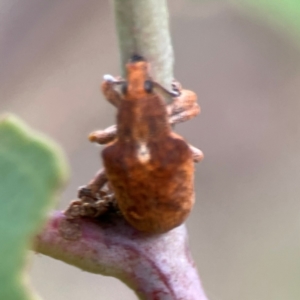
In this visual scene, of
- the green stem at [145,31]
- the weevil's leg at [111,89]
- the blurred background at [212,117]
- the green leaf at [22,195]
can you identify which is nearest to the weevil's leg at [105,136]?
the weevil's leg at [111,89]

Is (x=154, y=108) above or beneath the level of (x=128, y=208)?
above

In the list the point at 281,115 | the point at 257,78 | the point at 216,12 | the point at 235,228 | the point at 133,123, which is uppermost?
the point at 216,12

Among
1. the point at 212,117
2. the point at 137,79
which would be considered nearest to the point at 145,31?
the point at 137,79

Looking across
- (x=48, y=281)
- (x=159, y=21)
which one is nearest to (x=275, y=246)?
(x=48, y=281)

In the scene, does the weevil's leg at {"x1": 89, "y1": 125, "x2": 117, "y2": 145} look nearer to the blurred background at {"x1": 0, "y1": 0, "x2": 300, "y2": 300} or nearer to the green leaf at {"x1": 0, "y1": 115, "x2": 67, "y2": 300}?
the green leaf at {"x1": 0, "y1": 115, "x2": 67, "y2": 300}

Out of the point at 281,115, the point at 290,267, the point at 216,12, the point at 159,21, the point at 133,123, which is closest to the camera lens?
the point at 159,21

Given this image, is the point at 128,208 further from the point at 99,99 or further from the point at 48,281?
the point at 99,99

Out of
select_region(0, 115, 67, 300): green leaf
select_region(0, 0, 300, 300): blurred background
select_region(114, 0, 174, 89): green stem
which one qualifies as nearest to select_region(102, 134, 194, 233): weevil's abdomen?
select_region(114, 0, 174, 89): green stem
